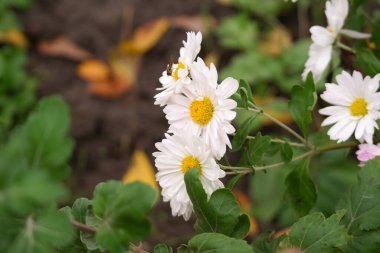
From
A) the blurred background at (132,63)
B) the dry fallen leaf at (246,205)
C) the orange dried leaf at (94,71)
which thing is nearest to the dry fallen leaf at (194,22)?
the blurred background at (132,63)

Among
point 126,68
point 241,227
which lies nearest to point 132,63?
point 126,68

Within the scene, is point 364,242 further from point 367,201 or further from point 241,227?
point 241,227

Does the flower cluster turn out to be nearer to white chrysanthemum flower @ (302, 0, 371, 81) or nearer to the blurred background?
white chrysanthemum flower @ (302, 0, 371, 81)

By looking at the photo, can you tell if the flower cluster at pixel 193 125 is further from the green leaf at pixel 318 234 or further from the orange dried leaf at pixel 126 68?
the orange dried leaf at pixel 126 68

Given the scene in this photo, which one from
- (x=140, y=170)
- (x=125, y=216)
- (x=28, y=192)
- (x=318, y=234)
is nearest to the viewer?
(x=28, y=192)

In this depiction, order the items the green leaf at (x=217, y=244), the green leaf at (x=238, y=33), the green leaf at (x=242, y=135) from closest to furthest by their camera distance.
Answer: the green leaf at (x=217, y=244), the green leaf at (x=242, y=135), the green leaf at (x=238, y=33)

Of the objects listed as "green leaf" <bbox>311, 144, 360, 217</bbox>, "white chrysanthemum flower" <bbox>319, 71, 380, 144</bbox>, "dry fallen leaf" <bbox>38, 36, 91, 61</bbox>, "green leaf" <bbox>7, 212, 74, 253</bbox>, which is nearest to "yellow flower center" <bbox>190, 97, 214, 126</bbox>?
"white chrysanthemum flower" <bbox>319, 71, 380, 144</bbox>

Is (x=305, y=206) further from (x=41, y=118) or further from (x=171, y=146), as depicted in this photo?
(x=41, y=118)
